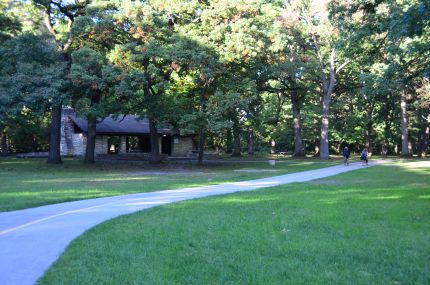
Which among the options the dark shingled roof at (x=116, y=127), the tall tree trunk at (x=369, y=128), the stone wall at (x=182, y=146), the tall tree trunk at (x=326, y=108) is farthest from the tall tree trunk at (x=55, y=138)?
the tall tree trunk at (x=369, y=128)

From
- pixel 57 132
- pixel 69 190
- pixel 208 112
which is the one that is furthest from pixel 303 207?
pixel 57 132

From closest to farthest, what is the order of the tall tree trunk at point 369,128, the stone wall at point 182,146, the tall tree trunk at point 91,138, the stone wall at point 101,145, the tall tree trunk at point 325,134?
the tall tree trunk at point 91,138, the tall tree trunk at point 325,134, the stone wall at point 101,145, the stone wall at point 182,146, the tall tree trunk at point 369,128

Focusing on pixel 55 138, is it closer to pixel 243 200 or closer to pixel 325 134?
pixel 243 200

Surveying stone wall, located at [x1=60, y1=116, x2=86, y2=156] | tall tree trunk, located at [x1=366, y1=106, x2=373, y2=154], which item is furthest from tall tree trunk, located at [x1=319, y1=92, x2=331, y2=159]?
stone wall, located at [x1=60, y1=116, x2=86, y2=156]

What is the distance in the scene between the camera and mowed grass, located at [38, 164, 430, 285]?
5.47 meters

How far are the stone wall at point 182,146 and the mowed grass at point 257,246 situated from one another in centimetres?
3981

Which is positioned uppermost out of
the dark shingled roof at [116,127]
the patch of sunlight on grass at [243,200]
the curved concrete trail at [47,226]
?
the dark shingled roof at [116,127]

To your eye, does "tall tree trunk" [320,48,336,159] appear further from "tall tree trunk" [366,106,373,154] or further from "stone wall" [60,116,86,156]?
"stone wall" [60,116,86,156]

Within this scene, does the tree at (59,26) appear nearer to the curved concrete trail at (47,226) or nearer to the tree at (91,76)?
the tree at (91,76)

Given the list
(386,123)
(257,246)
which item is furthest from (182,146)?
(257,246)

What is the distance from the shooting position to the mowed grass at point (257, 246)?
17.9 ft

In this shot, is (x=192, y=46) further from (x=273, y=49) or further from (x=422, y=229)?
(x=422, y=229)

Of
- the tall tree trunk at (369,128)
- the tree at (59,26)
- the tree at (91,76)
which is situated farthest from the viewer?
the tall tree trunk at (369,128)

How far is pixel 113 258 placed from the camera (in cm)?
630
